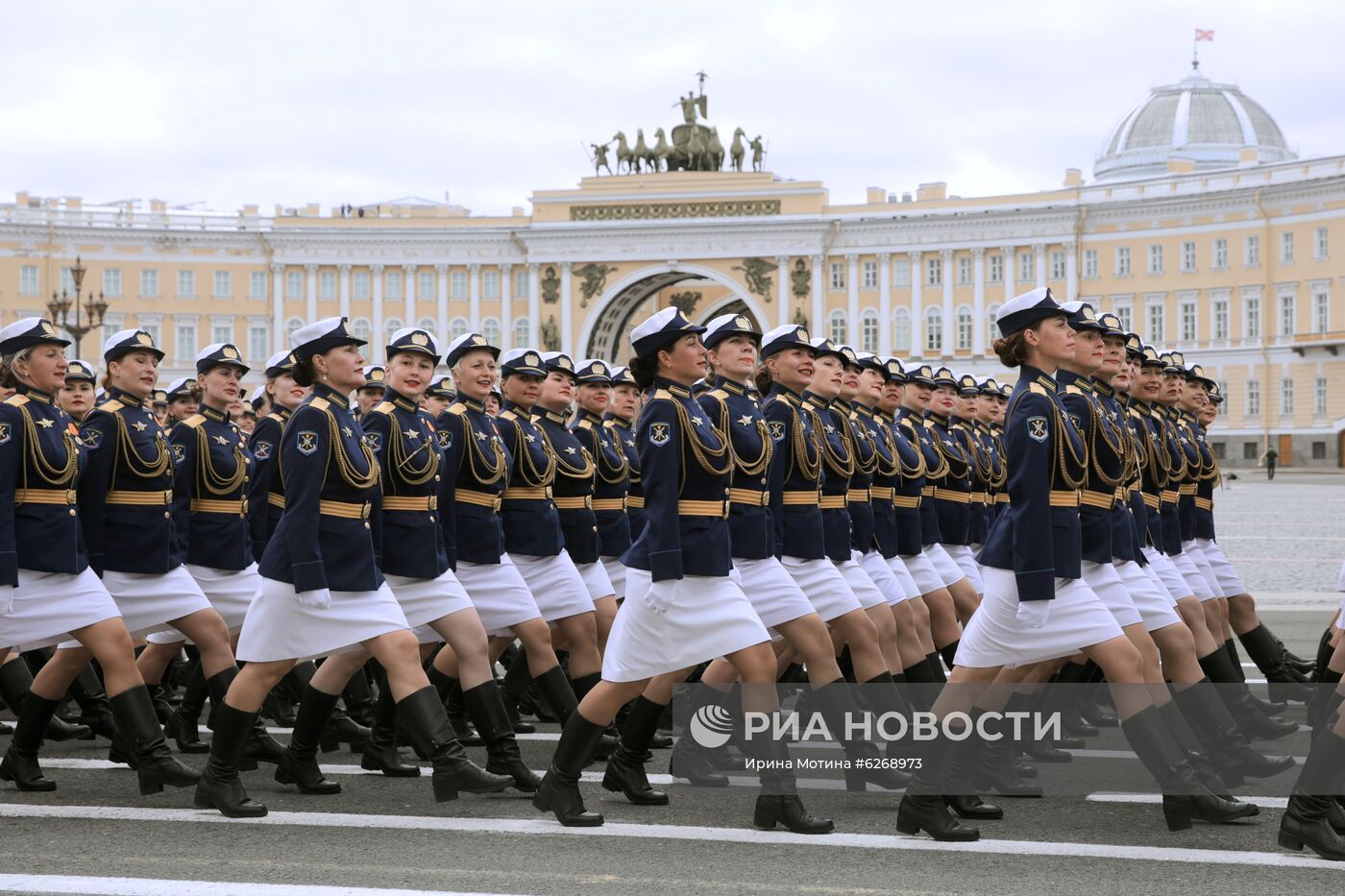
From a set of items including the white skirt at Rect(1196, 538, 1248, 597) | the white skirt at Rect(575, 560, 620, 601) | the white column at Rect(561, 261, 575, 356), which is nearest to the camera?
the white skirt at Rect(575, 560, 620, 601)

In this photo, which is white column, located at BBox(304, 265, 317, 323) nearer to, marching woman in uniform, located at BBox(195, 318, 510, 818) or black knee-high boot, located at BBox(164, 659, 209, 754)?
black knee-high boot, located at BBox(164, 659, 209, 754)

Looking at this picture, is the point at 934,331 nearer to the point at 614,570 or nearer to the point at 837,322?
the point at 837,322

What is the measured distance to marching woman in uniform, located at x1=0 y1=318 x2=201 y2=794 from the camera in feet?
22.8

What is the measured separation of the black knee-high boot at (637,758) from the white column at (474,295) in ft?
212

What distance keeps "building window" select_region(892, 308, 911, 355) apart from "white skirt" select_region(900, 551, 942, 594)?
58.6 metres

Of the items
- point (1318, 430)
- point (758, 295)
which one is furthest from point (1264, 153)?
point (758, 295)

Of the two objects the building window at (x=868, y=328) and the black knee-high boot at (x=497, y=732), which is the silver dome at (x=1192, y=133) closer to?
the building window at (x=868, y=328)

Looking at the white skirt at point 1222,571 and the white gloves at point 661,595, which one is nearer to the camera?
the white gloves at point 661,595

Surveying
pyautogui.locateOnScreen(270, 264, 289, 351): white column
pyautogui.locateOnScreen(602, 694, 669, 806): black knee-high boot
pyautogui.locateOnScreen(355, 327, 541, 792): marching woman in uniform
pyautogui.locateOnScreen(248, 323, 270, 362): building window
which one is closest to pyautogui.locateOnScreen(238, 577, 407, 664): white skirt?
pyautogui.locateOnScreen(355, 327, 541, 792): marching woman in uniform

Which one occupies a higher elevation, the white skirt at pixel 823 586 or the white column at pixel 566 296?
the white column at pixel 566 296

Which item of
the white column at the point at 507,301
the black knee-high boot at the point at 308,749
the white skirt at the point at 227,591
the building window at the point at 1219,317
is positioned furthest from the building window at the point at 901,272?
the black knee-high boot at the point at 308,749

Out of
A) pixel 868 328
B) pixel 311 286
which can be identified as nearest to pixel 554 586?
pixel 868 328

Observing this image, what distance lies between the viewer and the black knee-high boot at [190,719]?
845 centimetres

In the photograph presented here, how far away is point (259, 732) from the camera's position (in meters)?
7.82
